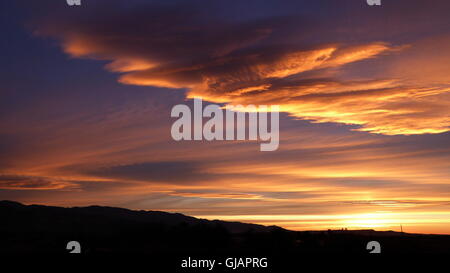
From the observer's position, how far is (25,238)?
504 ft
